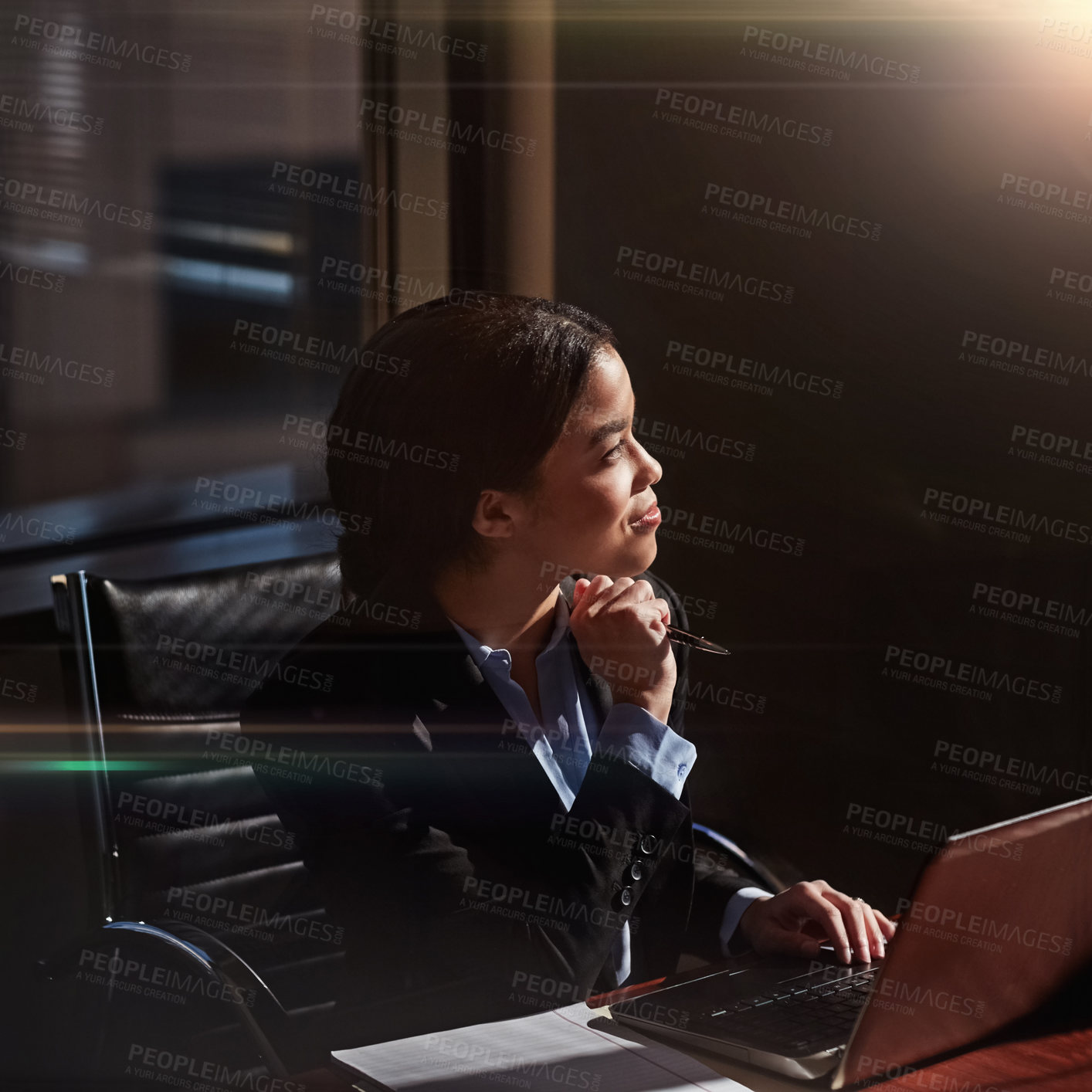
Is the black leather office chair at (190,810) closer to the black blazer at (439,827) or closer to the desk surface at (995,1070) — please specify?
the black blazer at (439,827)

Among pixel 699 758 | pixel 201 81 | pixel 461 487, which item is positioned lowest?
pixel 699 758

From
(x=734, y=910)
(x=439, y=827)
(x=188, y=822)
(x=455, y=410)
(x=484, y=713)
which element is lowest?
(x=188, y=822)

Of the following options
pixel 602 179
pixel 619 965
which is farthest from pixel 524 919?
pixel 602 179

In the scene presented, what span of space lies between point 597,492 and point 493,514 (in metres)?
0.12

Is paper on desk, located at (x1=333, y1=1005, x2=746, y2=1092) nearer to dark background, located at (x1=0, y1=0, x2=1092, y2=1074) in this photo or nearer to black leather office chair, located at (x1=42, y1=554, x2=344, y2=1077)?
black leather office chair, located at (x1=42, y1=554, x2=344, y2=1077)

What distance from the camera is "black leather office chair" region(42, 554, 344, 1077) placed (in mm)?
1482

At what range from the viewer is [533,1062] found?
2.94ft

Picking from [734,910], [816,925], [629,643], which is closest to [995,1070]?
[816,925]

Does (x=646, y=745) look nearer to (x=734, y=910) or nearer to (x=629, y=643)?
(x=629, y=643)

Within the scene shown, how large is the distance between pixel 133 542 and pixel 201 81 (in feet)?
3.50

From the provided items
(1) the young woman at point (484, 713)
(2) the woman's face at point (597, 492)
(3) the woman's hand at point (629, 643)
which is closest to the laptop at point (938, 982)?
(1) the young woman at point (484, 713)

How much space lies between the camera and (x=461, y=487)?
1306 mm

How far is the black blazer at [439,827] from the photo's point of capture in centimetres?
124

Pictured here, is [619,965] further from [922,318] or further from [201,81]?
[201,81]
